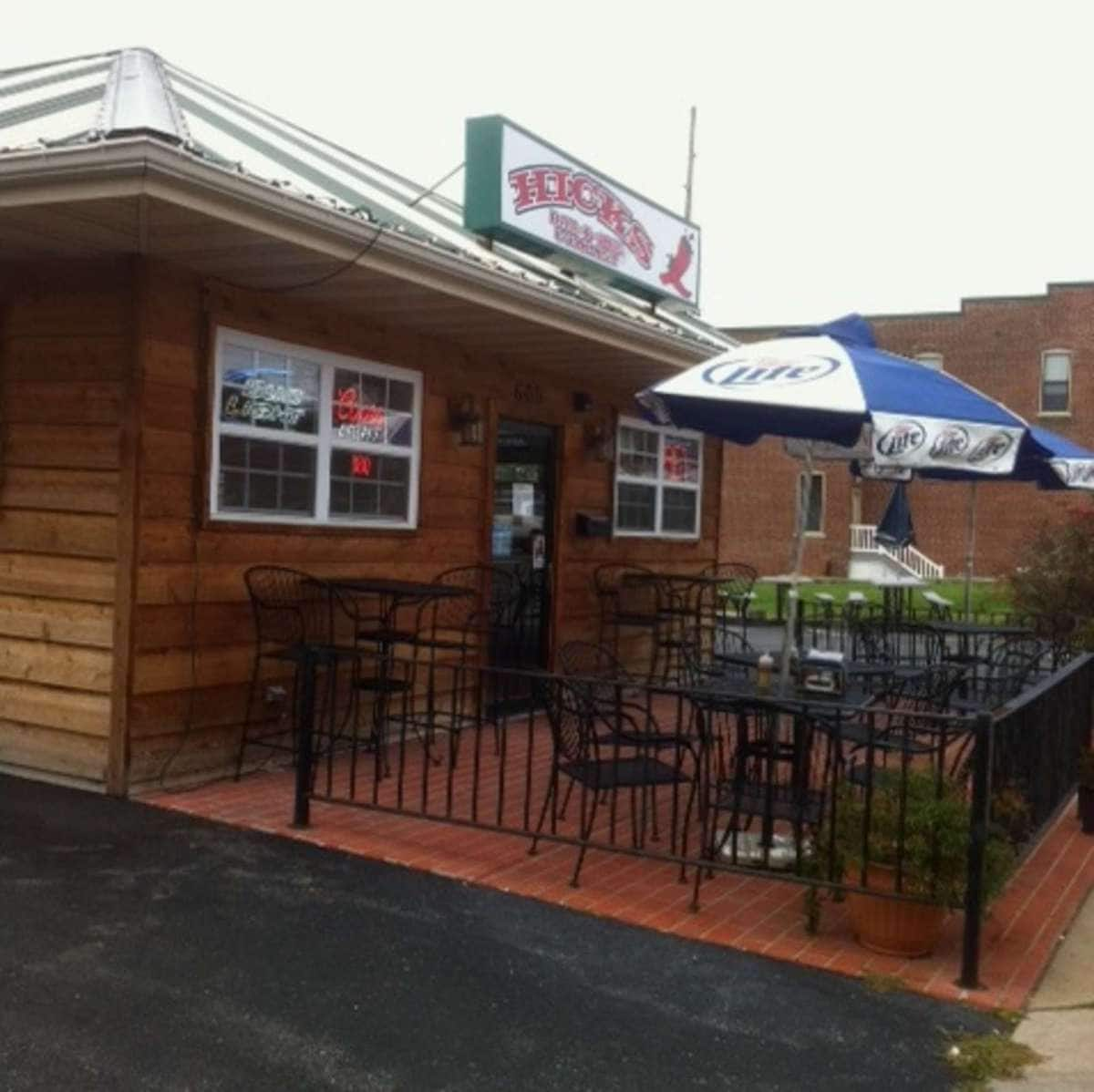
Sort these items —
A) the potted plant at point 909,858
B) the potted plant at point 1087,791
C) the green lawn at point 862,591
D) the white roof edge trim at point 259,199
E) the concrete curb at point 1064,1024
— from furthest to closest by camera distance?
the green lawn at point 862,591, the potted plant at point 1087,791, the white roof edge trim at point 259,199, the potted plant at point 909,858, the concrete curb at point 1064,1024

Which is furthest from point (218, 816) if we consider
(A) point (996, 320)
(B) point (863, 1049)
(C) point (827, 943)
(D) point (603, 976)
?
(A) point (996, 320)

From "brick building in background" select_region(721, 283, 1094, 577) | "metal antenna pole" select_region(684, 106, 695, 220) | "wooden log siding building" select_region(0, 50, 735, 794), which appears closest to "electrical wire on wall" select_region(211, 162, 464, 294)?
"wooden log siding building" select_region(0, 50, 735, 794)

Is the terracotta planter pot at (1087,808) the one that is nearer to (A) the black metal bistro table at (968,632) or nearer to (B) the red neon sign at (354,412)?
(A) the black metal bistro table at (968,632)

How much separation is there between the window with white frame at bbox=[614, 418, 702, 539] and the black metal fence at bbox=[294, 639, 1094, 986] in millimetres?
3467

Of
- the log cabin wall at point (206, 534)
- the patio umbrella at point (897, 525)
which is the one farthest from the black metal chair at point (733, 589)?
the log cabin wall at point (206, 534)

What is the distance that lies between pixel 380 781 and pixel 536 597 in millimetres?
3131

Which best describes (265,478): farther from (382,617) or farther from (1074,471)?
(1074,471)

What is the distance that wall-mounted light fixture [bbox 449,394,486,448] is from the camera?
27.0 feet

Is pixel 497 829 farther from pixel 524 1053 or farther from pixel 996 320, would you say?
pixel 996 320

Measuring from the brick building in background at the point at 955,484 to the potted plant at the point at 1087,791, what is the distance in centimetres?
2536

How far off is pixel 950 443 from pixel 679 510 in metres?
6.25

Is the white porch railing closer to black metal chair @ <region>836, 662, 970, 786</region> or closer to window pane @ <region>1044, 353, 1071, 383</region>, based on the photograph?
window pane @ <region>1044, 353, 1071, 383</region>

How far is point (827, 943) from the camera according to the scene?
15.0ft

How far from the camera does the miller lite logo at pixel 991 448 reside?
5.63m
